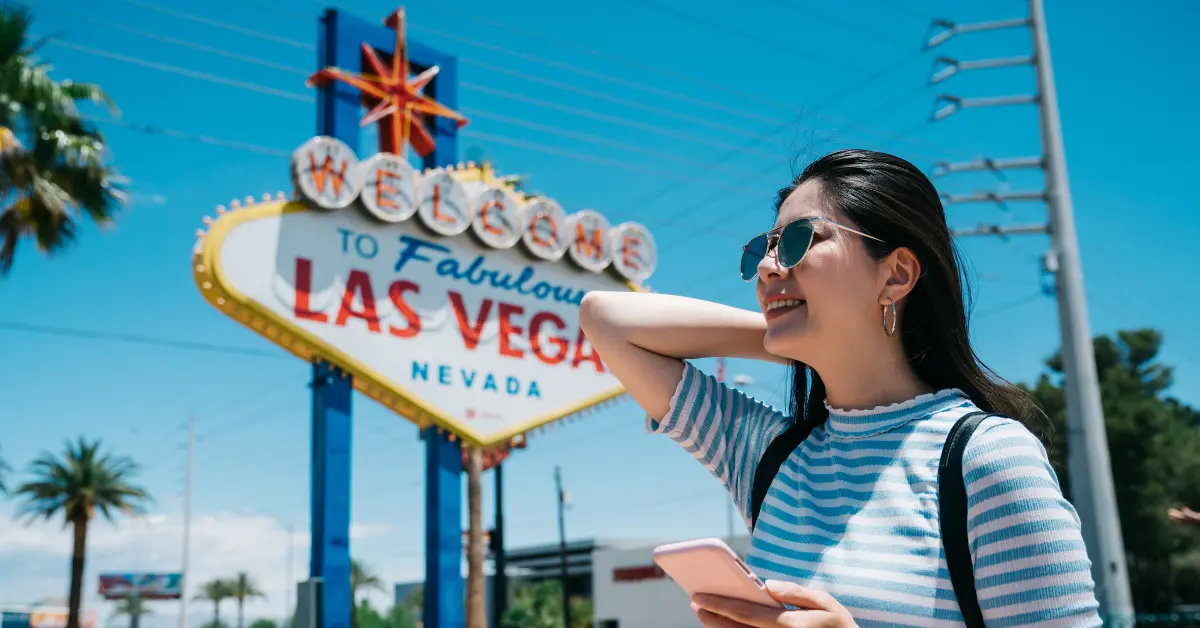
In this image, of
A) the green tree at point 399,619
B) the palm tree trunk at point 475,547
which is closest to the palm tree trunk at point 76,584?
the green tree at point 399,619

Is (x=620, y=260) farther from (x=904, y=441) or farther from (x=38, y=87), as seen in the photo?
(x=904, y=441)

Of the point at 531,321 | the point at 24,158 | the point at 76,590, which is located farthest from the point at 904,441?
the point at 76,590

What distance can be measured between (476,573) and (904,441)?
719 inches

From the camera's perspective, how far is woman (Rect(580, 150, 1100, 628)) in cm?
133

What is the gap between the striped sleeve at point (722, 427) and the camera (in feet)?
6.04

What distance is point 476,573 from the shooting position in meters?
19.0

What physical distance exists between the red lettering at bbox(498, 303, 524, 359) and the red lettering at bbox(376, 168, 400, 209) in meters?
1.87

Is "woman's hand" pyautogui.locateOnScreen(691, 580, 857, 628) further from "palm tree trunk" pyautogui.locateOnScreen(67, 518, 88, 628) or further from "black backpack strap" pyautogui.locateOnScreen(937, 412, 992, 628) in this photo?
"palm tree trunk" pyautogui.locateOnScreen(67, 518, 88, 628)

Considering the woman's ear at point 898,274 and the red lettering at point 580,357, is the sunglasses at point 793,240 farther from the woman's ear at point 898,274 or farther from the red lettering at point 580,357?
the red lettering at point 580,357

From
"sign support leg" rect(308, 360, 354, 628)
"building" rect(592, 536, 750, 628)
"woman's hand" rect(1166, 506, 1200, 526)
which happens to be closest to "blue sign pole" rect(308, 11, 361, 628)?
"sign support leg" rect(308, 360, 354, 628)

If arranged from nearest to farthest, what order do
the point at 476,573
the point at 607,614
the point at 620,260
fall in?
1. the point at 620,260
2. the point at 476,573
3. the point at 607,614

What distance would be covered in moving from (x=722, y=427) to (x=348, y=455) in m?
9.35

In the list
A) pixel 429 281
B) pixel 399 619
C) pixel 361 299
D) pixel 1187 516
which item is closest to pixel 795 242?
pixel 1187 516

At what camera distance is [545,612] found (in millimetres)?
39312
